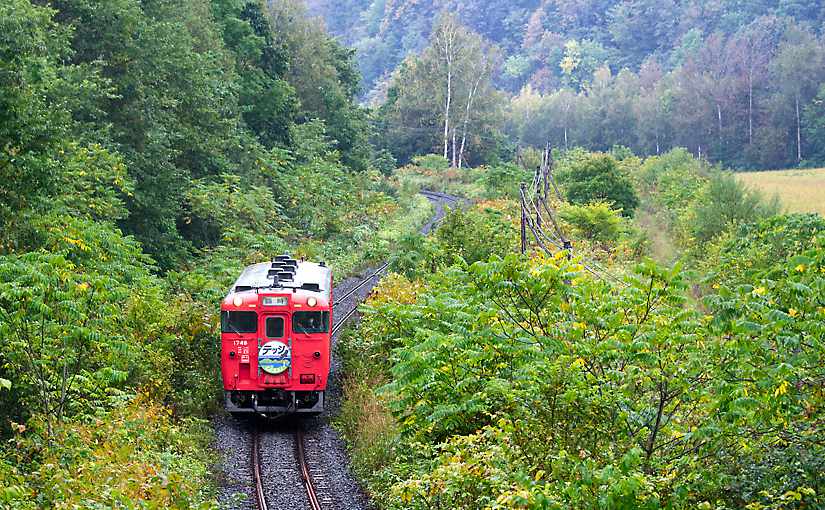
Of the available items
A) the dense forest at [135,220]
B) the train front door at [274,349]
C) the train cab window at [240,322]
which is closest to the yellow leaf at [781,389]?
the dense forest at [135,220]

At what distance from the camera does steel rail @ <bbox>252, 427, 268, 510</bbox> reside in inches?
541

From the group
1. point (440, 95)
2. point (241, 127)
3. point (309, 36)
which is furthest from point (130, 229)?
point (440, 95)

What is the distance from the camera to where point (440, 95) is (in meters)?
76.4

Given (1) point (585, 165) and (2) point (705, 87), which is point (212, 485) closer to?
(1) point (585, 165)

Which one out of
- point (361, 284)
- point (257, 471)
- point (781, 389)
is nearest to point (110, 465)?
point (257, 471)

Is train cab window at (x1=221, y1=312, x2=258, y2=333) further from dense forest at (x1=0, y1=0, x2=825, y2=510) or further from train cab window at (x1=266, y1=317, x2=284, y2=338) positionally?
dense forest at (x1=0, y1=0, x2=825, y2=510)

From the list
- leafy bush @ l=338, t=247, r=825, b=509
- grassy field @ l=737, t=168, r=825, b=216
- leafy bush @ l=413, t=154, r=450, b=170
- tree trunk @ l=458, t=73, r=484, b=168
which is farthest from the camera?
tree trunk @ l=458, t=73, r=484, b=168

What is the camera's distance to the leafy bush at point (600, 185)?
149 ft

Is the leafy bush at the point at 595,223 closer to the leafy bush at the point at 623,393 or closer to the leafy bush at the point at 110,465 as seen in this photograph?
the leafy bush at the point at 110,465

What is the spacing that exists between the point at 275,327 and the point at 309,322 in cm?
65

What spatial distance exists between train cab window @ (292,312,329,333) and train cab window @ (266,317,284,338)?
0.23 meters

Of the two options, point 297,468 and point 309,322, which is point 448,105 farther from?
point 297,468

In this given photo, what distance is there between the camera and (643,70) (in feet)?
382

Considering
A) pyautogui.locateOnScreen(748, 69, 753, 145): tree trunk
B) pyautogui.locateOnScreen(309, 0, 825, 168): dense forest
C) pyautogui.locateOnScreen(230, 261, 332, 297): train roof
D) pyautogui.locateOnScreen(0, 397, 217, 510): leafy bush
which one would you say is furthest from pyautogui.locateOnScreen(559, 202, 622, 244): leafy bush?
pyautogui.locateOnScreen(748, 69, 753, 145): tree trunk
